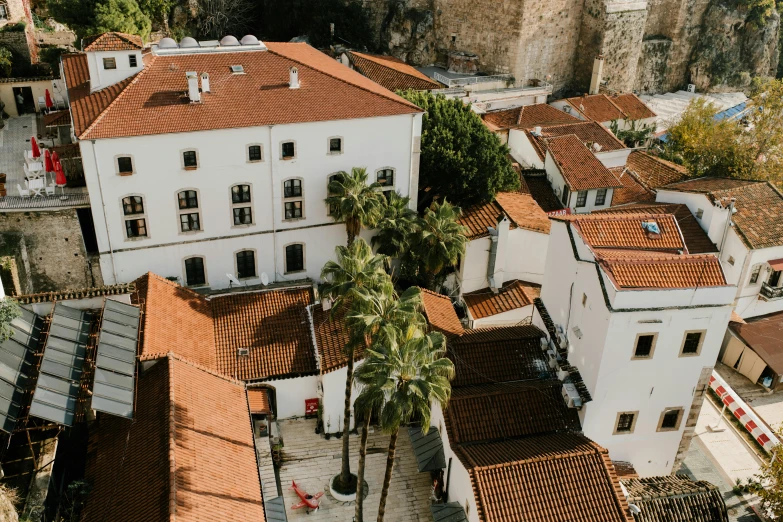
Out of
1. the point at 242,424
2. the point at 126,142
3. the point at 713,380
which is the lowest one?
the point at 713,380

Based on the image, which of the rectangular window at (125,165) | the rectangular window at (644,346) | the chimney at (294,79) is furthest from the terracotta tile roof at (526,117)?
the rectangular window at (644,346)

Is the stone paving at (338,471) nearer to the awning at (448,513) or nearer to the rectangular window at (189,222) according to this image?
the awning at (448,513)

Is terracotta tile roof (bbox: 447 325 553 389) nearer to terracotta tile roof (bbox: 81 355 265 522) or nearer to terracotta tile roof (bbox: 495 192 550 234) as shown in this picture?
terracotta tile roof (bbox: 495 192 550 234)

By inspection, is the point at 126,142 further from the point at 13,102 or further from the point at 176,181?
the point at 13,102

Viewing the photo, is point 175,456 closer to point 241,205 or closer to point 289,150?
point 241,205

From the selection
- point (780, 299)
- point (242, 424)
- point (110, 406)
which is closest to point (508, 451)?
point (242, 424)

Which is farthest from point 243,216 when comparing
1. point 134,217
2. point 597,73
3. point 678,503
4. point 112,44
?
point 597,73
